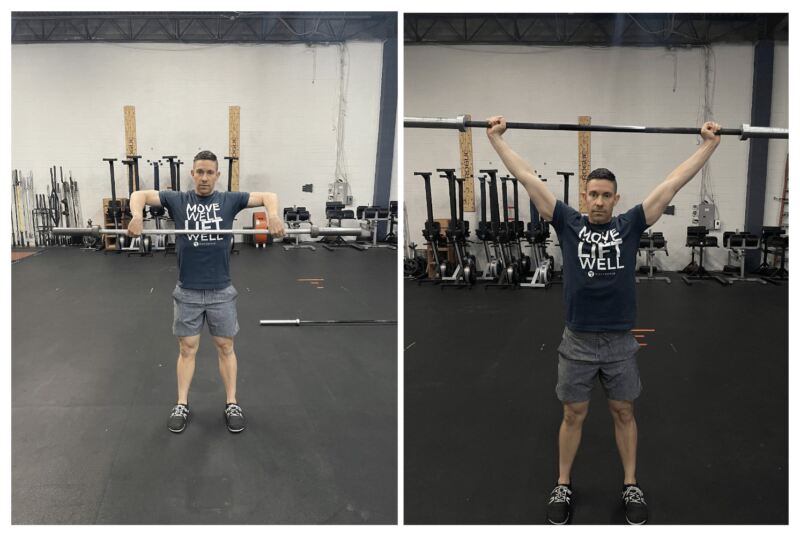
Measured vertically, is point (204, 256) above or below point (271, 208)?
below

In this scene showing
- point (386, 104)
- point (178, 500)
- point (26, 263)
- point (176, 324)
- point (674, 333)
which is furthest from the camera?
point (386, 104)

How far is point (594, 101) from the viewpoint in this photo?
7.41m

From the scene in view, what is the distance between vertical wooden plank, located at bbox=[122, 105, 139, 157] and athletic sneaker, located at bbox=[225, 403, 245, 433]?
7.47 meters

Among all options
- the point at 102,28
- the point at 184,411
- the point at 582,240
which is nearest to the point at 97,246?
the point at 102,28

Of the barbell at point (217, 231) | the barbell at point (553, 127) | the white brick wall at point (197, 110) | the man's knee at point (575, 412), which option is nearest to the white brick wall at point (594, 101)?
the white brick wall at point (197, 110)

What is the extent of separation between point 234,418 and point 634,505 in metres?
1.68

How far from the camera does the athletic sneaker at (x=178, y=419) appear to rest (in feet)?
8.38

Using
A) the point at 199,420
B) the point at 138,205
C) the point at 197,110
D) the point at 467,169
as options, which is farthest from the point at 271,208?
the point at 197,110

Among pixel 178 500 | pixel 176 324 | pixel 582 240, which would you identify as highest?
pixel 582 240

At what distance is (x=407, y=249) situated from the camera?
7465 millimetres

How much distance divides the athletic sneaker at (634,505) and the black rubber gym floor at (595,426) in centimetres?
6

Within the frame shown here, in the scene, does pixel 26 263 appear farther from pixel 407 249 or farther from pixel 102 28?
pixel 407 249

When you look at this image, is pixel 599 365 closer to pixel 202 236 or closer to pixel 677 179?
pixel 677 179
